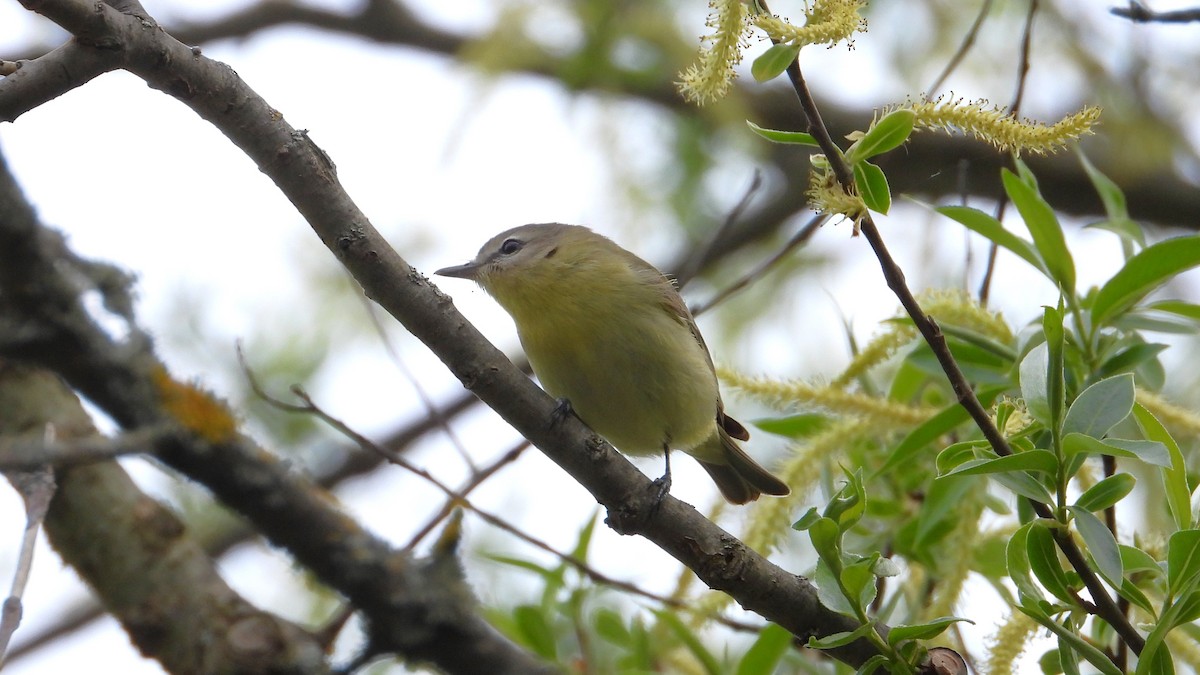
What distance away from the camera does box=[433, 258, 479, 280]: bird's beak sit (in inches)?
175

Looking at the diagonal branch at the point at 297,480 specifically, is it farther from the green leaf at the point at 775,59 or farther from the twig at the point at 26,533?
the green leaf at the point at 775,59

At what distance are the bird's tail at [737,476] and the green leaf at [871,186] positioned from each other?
2.68 metres

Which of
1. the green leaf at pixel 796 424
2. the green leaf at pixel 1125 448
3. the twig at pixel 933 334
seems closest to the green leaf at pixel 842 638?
the twig at pixel 933 334

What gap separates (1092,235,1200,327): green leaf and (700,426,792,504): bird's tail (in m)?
2.28

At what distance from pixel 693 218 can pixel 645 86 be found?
0.70 m

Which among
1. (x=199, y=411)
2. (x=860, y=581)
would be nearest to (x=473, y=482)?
(x=199, y=411)

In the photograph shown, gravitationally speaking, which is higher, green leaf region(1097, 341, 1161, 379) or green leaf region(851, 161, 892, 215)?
green leaf region(1097, 341, 1161, 379)

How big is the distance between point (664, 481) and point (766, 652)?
1.85 feet

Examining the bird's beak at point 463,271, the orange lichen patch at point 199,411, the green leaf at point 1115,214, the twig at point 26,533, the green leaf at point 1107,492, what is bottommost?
the twig at point 26,533

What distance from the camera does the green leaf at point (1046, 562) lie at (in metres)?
1.94

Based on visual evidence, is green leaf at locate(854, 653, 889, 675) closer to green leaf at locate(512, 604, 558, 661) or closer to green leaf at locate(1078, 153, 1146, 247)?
green leaf at locate(1078, 153, 1146, 247)

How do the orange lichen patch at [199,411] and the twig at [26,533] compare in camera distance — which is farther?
the orange lichen patch at [199,411]

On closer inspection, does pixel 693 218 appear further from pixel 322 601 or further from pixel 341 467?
pixel 322 601

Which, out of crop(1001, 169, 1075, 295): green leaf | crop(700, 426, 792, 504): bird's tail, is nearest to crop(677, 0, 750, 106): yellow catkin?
crop(1001, 169, 1075, 295): green leaf
